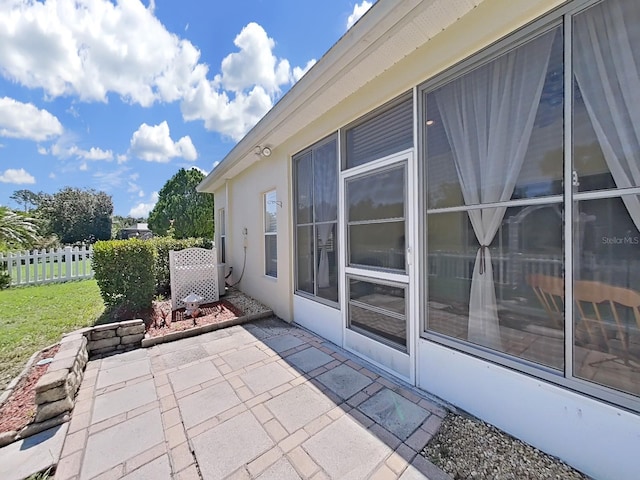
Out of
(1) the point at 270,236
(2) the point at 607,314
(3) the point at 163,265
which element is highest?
(1) the point at 270,236

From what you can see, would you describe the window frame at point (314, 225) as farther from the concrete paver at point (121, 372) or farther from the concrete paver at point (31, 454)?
the concrete paver at point (31, 454)

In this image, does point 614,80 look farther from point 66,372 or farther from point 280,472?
point 66,372

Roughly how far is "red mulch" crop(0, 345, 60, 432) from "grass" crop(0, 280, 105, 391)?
256 millimetres

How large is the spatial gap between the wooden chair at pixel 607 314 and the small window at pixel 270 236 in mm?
4497

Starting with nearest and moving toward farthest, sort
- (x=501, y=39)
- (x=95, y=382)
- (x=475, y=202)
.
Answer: (x=501, y=39)
(x=475, y=202)
(x=95, y=382)

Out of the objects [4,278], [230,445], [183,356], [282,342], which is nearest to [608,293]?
[230,445]

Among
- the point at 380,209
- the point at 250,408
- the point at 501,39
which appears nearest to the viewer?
the point at 501,39

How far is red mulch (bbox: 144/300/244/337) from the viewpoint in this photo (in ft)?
14.5

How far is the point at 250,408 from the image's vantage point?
2.48 m

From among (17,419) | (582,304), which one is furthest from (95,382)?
(582,304)

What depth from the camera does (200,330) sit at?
4.43 metres

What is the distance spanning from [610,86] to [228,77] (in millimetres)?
8887

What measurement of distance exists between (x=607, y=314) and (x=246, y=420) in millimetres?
2832

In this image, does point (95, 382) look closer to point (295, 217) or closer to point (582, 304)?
point (295, 217)
